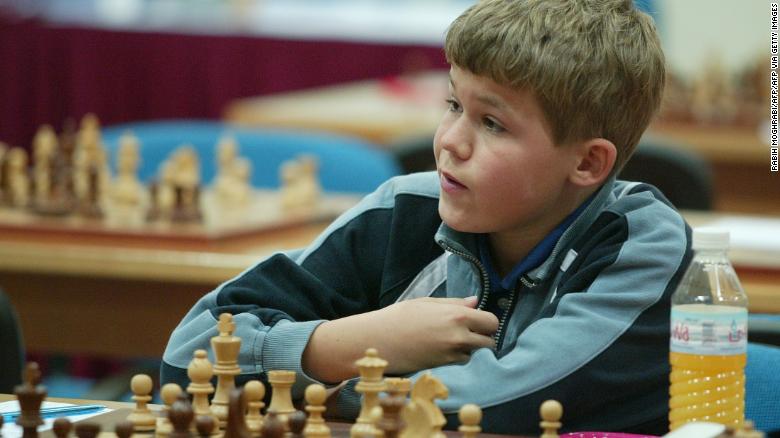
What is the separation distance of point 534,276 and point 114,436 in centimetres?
63

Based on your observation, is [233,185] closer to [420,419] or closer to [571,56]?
[571,56]

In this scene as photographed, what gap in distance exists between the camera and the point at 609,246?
175cm

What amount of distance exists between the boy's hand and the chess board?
1362 millimetres

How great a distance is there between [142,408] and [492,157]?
55 centimetres

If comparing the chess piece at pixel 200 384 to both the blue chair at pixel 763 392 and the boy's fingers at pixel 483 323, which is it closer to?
the boy's fingers at pixel 483 323

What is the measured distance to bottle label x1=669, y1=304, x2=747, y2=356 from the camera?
1423 mm

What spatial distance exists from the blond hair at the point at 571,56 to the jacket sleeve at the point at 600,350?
0.14 metres

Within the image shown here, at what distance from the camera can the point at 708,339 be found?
1427mm

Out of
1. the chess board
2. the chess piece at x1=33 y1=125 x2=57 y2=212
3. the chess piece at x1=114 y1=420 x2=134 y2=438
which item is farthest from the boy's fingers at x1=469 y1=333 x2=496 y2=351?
the chess piece at x1=33 y1=125 x2=57 y2=212

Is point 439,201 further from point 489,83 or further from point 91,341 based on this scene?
point 91,341

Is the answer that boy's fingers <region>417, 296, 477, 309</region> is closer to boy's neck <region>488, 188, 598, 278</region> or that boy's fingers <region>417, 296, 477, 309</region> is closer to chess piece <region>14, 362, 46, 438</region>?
boy's neck <region>488, 188, 598, 278</region>

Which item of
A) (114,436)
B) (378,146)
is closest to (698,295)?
(114,436)

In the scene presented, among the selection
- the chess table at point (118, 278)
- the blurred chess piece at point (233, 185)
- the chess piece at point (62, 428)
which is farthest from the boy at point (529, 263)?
the blurred chess piece at point (233, 185)

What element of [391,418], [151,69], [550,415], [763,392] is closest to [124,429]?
[391,418]
